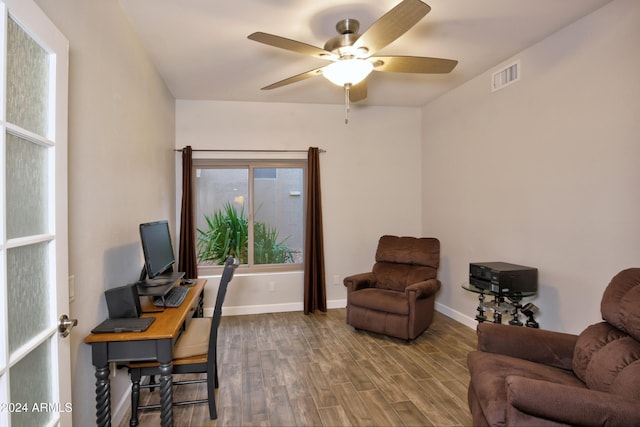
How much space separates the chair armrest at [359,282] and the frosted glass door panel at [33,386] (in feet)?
9.72

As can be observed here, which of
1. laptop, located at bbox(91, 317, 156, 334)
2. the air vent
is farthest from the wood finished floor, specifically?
the air vent

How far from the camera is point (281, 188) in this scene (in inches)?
192

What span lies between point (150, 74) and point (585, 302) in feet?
13.2

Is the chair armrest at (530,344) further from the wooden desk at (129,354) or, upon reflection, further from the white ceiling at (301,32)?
the white ceiling at (301,32)

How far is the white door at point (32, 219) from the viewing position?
1055 mm

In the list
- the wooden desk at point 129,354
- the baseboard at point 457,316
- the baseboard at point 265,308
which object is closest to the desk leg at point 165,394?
the wooden desk at point 129,354

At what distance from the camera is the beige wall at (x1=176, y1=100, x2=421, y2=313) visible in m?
4.58

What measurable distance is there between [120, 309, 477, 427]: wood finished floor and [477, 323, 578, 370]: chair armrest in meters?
0.54

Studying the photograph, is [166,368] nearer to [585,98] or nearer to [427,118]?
[585,98]

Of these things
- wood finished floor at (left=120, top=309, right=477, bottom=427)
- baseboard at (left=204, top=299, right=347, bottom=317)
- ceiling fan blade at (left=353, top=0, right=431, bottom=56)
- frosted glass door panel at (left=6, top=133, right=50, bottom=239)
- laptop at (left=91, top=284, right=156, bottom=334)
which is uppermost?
ceiling fan blade at (left=353, top=0, right=431, bottom=56)

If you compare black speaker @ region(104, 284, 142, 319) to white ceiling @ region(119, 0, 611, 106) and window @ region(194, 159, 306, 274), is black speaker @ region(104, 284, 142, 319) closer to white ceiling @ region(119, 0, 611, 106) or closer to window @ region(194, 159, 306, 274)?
white ceiling @ region(119, 0, 611, 106)

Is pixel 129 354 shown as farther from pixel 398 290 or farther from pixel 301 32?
pixel 398 290

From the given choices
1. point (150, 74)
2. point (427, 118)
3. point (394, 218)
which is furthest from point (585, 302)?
point (150, 74)

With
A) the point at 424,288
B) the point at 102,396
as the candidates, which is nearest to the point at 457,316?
the point at 424,288
